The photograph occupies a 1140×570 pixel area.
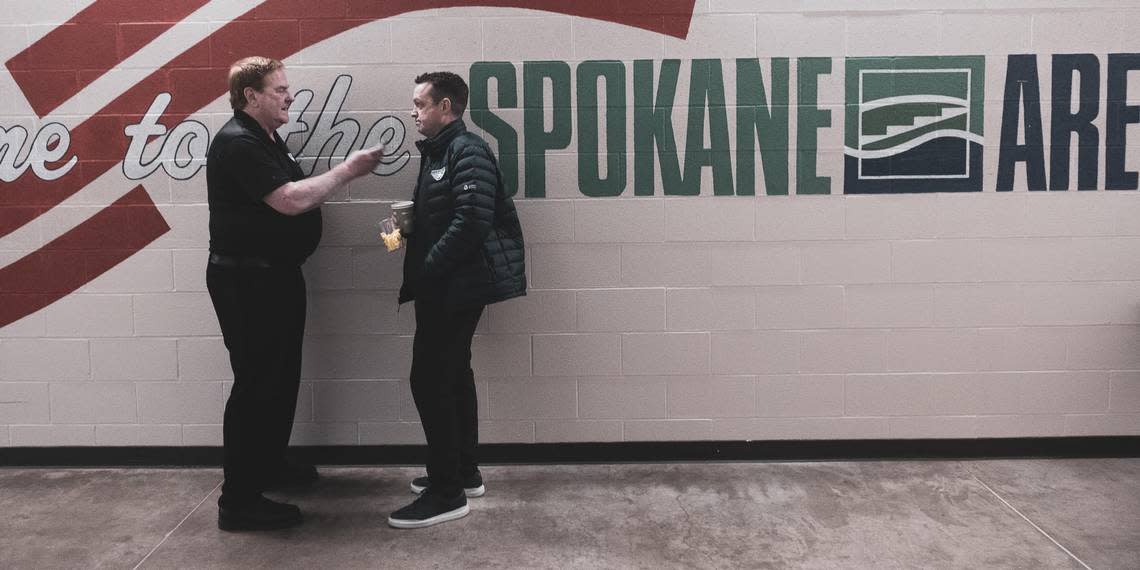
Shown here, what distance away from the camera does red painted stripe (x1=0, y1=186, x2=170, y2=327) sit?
409cm

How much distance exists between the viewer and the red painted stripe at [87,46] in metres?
4.03

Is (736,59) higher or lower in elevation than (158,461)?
higher

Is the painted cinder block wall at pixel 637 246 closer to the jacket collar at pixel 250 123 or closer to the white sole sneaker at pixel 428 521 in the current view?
the jacket collar at pixel 250 123

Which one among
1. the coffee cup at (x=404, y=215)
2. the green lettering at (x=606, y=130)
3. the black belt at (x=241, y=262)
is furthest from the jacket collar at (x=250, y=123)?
the green lettering at (x=606, y=130)

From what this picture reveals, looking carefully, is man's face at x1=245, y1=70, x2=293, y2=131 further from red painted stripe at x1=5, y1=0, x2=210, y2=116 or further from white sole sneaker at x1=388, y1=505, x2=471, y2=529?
white sole sneaker at x1=388, y1=505, x2=471, y2=529

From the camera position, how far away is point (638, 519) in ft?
11.5

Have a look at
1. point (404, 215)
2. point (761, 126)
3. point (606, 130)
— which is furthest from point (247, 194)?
point (761, 126)

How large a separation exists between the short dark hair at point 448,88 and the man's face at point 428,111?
0.02 metres

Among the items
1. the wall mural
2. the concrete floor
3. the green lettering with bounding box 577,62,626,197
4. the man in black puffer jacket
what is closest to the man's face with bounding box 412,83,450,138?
the man in black puffer jacket

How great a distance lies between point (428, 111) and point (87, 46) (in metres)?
1.74

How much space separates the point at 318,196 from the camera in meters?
3.50

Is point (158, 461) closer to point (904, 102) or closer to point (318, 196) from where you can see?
point (318, 196)

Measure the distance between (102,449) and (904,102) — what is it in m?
4.01

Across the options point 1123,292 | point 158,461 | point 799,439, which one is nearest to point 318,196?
point 158,461
